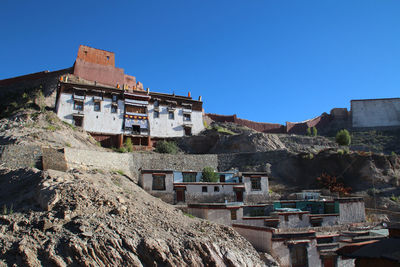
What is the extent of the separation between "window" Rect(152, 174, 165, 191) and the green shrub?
10.4 meters

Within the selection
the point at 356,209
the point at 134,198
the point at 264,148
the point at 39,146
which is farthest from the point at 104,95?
the point at 356,209

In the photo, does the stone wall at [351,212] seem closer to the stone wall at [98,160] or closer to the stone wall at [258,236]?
the stone wall at [258,236]

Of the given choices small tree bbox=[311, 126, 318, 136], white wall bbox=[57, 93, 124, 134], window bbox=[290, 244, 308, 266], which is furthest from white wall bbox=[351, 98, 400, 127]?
window bbox=[290, 244, 308, 266]

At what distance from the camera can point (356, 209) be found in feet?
73.8

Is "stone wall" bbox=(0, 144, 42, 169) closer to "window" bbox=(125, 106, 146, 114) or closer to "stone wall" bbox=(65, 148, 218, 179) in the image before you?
"stone wall" bbox=(65, 148, 218, 179)

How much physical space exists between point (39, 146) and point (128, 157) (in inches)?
285

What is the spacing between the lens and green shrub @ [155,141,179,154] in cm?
3420

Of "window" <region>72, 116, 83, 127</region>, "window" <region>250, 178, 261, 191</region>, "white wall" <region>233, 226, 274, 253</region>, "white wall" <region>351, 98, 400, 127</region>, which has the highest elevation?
"white wall" <region>351, 98, 400, 127</region>

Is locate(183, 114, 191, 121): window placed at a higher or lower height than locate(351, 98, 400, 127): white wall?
lower

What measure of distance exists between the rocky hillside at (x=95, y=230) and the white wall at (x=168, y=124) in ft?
61.9

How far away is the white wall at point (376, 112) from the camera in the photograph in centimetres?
5169

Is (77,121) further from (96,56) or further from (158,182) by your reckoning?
(158,182)

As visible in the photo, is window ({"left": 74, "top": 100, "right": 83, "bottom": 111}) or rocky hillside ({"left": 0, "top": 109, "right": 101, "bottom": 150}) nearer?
rocky hillside ({"left": 0, "top": 109, "right": 101, "bottom": 150})

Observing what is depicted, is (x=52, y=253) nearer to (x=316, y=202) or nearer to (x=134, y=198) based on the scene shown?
(x=134, y=198)
